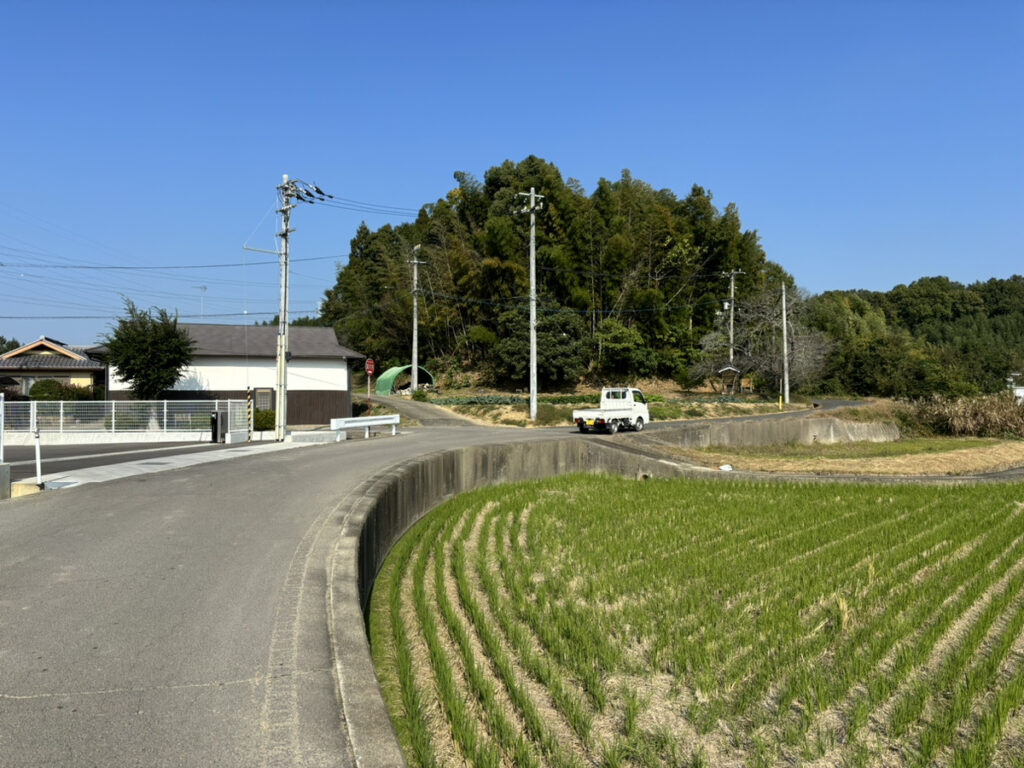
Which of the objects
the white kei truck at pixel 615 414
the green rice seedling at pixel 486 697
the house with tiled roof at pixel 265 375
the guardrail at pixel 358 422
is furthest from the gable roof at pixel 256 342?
the green rice seedling at pixel 486 697

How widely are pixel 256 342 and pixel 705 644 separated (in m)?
32.5

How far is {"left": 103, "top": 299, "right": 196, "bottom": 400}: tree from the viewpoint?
97.8ft

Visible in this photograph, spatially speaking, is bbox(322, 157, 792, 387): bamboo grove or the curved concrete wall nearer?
the curved concrete wall

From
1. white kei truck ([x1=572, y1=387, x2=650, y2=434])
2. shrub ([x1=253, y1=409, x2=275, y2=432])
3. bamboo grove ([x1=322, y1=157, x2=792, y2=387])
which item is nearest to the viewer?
shrub ([x1=253, y1=409, x2=275, y2=432])

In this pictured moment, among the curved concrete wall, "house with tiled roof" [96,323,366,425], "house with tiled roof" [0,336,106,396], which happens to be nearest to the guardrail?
the curved concrete wall

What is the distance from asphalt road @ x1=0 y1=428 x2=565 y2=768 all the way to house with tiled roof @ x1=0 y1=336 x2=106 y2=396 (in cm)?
3424

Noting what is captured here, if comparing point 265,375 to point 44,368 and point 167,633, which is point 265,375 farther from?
point 167,633

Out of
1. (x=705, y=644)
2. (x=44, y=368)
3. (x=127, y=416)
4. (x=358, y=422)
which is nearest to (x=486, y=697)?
(x=705, y=644)

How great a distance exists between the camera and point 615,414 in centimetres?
2870

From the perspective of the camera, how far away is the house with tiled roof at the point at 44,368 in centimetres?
4084

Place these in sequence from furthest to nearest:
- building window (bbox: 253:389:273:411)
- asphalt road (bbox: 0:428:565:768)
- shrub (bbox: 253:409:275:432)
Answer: building window (bbox: 253:389:273:411) < shrub (bbox: 253:409:275:432) < asphalt road (bbox: 0:428:565:768)

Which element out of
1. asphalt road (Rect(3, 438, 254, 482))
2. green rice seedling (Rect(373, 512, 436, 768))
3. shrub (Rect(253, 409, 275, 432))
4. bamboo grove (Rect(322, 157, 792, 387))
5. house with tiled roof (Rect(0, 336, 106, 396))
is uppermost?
bamboo grove (Rect(322, 157, 792, 387))

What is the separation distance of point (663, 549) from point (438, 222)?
58335mm

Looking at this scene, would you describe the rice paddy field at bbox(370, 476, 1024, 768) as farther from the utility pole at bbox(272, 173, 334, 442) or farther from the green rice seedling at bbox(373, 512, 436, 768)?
the utility pole at bbox(272, 173, 334, 442)
